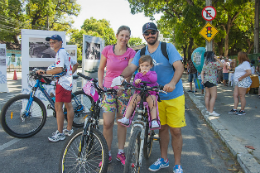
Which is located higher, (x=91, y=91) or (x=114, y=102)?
(x=91, y=91)

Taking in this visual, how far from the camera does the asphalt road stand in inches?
132

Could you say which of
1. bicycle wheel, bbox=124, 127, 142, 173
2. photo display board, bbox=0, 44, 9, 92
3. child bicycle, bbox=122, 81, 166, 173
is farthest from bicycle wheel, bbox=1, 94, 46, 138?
photo display board, bbox=0, 44, 9, 92

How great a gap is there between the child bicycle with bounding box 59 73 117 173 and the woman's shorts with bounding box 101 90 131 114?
1.71ft

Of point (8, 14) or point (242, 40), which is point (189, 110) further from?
point (8, 14)

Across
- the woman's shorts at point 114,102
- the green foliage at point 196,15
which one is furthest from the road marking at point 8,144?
the green foliage at point 196,15

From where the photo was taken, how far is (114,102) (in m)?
3.37

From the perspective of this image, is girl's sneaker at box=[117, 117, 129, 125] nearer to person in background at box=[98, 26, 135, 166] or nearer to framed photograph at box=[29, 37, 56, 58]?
person in background at box=[98, 26, 135, 166]

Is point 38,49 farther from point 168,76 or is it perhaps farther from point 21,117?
point 168,76

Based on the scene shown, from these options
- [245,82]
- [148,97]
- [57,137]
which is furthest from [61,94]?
[245,82]

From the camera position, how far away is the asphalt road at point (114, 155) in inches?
132

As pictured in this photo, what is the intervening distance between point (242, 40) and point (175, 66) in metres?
32.5

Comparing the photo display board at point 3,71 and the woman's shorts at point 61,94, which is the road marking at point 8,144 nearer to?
the woman's shorts at point 61,94

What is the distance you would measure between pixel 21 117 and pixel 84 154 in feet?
7.91

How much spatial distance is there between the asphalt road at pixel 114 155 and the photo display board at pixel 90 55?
2.15 m
